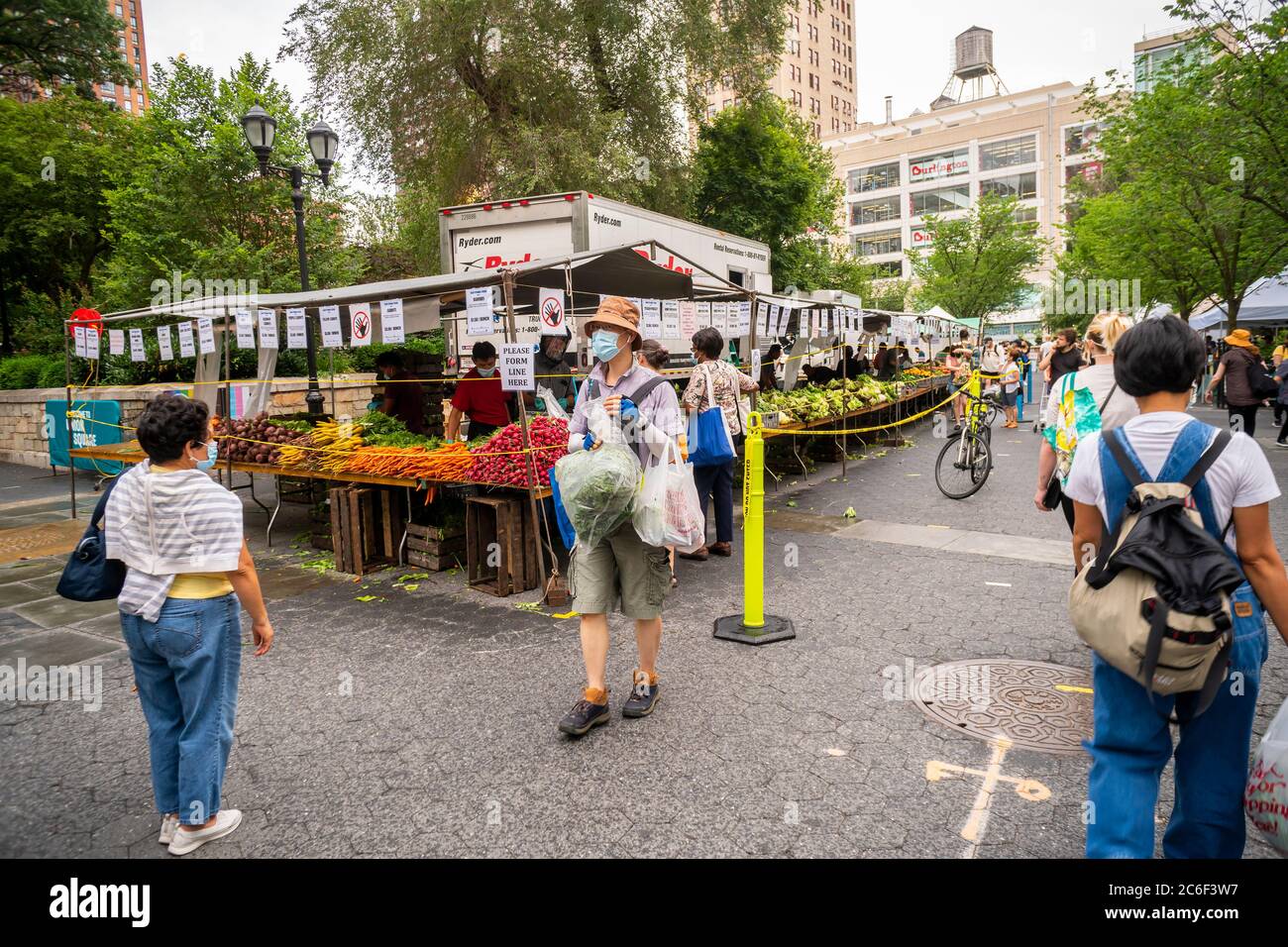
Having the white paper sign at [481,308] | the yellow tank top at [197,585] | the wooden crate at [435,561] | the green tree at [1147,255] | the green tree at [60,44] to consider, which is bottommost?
the wooden crate at [435,561]

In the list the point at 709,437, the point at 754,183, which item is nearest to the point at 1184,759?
the point at 709,437

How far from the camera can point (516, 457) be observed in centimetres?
670

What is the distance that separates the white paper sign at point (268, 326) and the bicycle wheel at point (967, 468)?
26.8ft

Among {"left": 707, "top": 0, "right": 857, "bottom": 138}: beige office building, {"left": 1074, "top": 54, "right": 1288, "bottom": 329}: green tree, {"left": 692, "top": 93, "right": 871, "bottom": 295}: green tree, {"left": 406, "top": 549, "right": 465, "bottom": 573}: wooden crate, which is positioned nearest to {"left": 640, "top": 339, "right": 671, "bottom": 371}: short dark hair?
{"left": 406, "top": 549, "right": 465, "bottom": 573}: wooden crate

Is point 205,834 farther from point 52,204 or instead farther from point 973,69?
point 973,69

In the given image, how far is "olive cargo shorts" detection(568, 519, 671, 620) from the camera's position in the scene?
4105mm

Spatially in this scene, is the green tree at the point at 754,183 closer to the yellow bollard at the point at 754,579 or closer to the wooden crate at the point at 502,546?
the wooden crate at the point at 502,546

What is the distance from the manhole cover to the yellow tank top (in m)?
3.43

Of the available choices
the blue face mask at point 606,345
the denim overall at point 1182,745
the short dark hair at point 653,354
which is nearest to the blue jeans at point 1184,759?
the denim overall at point 1182,745

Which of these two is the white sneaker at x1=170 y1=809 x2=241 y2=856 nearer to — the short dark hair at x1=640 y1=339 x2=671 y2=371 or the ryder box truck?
the short dark hair at x1=640 y1=339 x2=671 y2=371

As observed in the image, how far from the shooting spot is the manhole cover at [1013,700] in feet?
13.0

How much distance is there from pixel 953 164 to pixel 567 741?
95.5m
